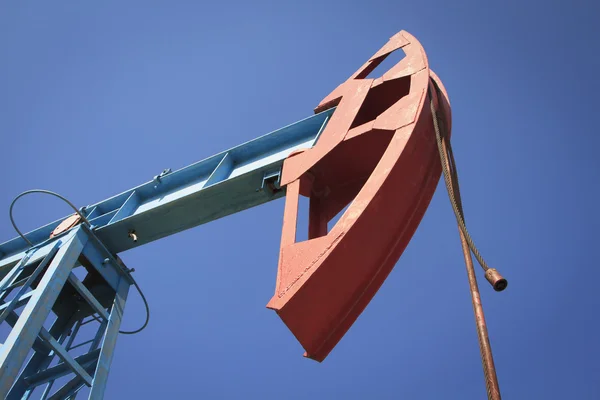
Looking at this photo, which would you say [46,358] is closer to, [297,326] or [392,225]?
[297,326]

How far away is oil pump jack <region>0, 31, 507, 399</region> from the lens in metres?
4.38

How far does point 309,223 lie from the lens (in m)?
5.68

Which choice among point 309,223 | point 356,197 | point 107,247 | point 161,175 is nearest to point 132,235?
point 107,247

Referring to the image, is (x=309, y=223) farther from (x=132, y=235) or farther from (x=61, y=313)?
(x=61, y=313)

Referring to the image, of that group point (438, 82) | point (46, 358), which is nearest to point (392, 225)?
point (438, 82)

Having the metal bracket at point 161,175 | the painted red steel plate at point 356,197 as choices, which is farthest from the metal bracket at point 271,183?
the metal bracket at point 161,175

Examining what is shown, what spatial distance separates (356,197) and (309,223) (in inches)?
41.3

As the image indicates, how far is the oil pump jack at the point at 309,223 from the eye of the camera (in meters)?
4.38

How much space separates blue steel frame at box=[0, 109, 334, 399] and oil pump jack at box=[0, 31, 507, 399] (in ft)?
0.05

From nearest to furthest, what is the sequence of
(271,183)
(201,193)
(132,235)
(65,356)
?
(65,356), (271,183), (201,193), (132,235)

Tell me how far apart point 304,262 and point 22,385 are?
4141 millimetres

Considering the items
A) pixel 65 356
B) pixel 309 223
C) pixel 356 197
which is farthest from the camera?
pixel 65 356

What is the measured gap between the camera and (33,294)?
241 inches

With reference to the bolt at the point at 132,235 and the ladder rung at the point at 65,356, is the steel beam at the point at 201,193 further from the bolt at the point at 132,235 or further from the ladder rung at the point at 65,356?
the ladder rung at the point at 65,356
